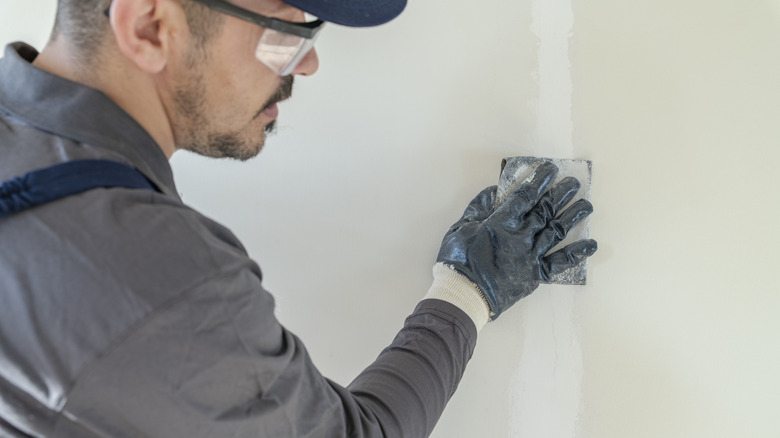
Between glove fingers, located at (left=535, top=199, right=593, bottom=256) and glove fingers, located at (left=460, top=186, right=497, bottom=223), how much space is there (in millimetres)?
156

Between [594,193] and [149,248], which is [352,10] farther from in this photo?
[594,193]

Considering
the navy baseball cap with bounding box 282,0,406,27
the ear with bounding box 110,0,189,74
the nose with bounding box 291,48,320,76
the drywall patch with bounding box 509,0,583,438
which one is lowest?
the drywall patch with bounding box 509,0,583,438

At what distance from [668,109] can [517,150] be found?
0.36 metres

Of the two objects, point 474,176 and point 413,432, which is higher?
point 474,176

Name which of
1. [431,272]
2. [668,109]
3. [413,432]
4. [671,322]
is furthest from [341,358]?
[668,109]

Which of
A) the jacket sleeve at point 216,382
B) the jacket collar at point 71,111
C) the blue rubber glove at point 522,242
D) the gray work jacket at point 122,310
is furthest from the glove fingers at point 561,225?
the jacket collar at point 71,111

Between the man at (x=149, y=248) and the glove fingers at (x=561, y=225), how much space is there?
16.5 inches

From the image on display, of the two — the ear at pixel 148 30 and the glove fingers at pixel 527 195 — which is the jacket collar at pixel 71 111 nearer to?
the ear at pixel 148 30

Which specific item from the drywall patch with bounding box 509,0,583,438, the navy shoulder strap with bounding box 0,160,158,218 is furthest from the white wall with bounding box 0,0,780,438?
the navy shoulder strap with bounding box 0,160,158,218

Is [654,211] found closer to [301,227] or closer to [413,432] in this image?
[413,432]

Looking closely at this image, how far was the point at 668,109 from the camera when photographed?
Result: 1.41 meters

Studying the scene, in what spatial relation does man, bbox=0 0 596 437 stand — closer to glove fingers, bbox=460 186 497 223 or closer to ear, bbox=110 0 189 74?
ear, bbox=110 0 189 74

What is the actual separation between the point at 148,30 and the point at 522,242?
91 centimetres

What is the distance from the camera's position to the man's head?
3.03ft
